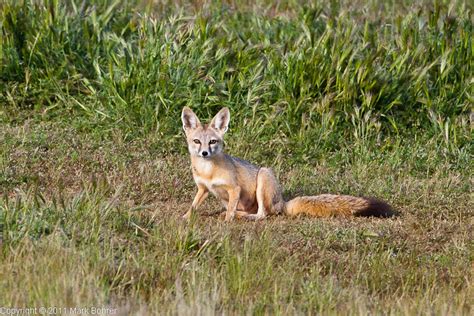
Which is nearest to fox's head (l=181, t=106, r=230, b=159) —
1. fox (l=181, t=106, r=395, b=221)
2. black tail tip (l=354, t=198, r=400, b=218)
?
fox (l=181, t=106, r=395, b=221)

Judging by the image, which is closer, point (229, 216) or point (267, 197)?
point (229, 216)

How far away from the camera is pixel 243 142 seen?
10.9 metres

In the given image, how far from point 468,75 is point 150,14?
3552mm

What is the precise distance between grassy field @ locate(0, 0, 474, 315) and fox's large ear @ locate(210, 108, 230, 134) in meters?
0.72

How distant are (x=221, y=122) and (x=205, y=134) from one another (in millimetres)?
221

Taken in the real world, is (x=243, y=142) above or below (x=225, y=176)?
below

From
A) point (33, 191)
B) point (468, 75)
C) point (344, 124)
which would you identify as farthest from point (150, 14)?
point (33, 191)

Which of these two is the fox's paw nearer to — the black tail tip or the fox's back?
the fox's back

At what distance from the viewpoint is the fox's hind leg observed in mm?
9312

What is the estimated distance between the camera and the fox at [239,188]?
920 centimetres

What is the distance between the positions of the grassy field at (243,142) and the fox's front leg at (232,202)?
171mm

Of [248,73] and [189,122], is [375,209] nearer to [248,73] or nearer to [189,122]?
[189,122]

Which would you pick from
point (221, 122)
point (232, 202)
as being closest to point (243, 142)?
point (221, 122)

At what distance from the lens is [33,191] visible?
858 centimetres
